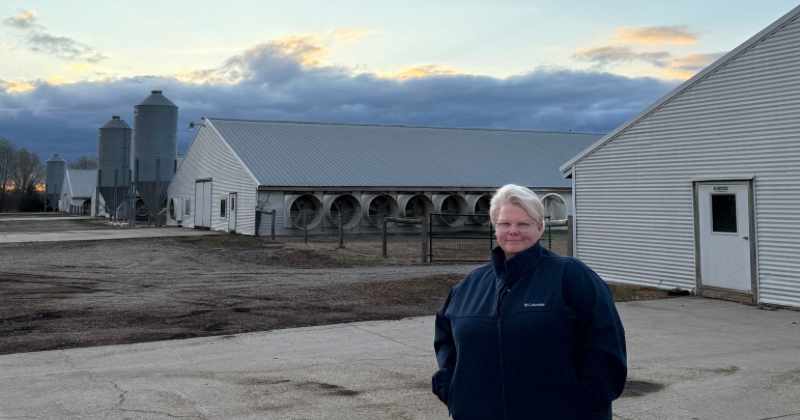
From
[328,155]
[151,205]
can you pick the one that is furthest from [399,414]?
[151,205]

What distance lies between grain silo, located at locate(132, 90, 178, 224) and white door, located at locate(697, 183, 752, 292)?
38.6 meters

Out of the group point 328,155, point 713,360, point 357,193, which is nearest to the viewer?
point 713,360

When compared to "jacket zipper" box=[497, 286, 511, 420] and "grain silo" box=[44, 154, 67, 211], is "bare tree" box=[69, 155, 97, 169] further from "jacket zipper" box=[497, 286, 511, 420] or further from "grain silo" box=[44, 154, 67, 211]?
"jacket zipper" box=[497, 286, 511, 420]

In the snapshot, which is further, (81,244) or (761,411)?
(81,244)

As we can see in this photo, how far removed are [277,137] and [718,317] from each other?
101ft

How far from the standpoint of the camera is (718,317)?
11.1 metres

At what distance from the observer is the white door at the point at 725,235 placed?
1279 centimetres

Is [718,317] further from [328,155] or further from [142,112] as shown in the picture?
[142,112]

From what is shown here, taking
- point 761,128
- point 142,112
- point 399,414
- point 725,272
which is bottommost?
point 399,414

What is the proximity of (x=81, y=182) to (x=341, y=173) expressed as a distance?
62293 mm

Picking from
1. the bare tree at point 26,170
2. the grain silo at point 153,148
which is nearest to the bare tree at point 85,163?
the bare tree at point 26,170

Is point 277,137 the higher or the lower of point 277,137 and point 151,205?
the higher

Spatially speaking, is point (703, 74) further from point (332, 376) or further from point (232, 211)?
point (232, 211)

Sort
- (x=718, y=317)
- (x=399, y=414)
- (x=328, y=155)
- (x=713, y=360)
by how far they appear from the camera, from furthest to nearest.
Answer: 1. (x=328, y=155)
2. (x=718, y=317)
3. (x=713, y=360)
4. (x=399, y=414)
